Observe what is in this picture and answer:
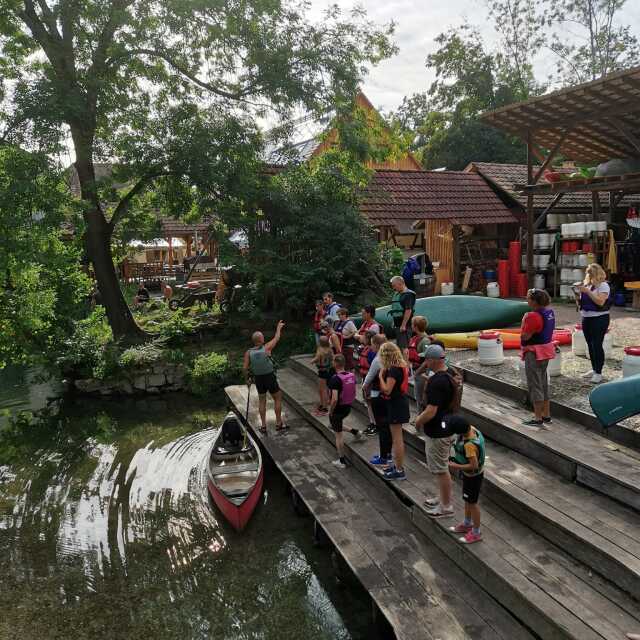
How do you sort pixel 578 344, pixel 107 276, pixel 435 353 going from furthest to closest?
pixel 107 276
pixel 578 344
pixel 435 353

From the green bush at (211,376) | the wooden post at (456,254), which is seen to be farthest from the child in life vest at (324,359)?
the wooden post at (456,254)

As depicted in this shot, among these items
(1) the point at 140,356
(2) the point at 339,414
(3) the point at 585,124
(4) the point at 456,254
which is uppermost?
(3) the point at 585,124

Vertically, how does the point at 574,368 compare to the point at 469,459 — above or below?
below

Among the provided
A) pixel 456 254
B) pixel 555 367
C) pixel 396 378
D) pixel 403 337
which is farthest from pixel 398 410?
pixel 456 254

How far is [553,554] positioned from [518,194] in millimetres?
16759

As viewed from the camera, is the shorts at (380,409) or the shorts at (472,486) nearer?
the shorts at (472,486)

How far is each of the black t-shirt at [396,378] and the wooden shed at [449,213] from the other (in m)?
10.9

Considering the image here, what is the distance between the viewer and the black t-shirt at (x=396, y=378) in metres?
6.39

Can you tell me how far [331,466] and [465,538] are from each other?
9.86 feet

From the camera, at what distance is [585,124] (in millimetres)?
15000

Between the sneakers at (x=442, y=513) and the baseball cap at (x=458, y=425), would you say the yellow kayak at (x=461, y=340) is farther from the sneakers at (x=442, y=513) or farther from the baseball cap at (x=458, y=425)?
the baseball cap at (x=458, y=425)

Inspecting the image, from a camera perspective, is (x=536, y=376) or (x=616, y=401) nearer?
(x=616, y=401)

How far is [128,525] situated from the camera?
7.56 m

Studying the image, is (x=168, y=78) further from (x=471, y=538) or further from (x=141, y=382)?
(x=471, y=538)
